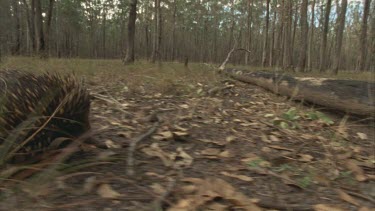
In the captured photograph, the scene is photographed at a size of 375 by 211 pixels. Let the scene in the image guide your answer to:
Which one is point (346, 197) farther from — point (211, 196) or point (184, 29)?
point (184, 29)

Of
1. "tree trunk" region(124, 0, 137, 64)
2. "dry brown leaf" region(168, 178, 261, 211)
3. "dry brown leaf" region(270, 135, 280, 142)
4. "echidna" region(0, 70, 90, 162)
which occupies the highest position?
"tree trunk" region(124, 0, 137, 64)

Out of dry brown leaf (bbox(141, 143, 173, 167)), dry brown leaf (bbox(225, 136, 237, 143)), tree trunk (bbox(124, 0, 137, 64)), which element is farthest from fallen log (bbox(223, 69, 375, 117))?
tree trunk (bbox(124, 0, 137, 64))

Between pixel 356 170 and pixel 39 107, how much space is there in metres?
2.76

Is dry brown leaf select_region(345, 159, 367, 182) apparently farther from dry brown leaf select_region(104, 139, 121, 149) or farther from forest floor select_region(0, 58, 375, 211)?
dry brown leaf select_region(104, 139, 121, 149)

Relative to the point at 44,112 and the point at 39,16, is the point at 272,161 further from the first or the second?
the point at 39,16

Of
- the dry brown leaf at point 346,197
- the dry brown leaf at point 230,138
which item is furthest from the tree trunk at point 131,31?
the dry brown leaf at point 346,197

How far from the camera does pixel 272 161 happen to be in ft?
10.3

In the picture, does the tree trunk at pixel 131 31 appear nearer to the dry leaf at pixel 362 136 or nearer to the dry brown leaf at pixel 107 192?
the dry leaf at pixel 362 136

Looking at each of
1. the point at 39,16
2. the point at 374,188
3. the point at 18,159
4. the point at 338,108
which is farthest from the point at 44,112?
the point at 39,16

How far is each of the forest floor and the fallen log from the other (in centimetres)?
20

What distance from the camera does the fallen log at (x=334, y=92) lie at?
4496 mm

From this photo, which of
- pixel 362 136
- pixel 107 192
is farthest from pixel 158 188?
pixel 362 136

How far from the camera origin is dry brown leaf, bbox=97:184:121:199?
2.28 m

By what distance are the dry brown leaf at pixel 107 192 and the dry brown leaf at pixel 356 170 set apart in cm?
205
